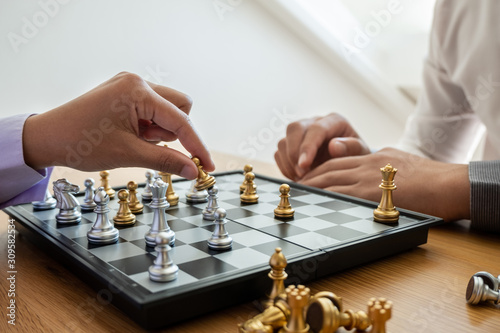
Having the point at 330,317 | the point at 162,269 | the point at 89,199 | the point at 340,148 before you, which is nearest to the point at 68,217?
the point at 89,199

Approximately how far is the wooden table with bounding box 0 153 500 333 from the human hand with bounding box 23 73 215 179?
0.71 feet

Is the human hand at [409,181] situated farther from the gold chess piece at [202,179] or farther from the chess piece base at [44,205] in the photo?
the chess piece base at [44,205]

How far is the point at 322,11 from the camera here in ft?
11.6

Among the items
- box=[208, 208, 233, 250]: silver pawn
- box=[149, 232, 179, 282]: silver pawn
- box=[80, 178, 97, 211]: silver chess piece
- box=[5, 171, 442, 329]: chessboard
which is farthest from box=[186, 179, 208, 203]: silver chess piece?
box=[149, 232, 179, 282]: silver pawn

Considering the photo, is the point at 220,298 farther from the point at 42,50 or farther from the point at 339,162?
the point at 42,50

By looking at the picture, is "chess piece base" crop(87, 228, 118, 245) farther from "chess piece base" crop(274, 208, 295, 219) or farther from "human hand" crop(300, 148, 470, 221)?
"human hand" crop(300, 148, 470, 221)

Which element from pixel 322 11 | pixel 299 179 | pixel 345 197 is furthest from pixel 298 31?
pixel 345 197

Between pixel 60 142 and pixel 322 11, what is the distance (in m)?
2.93

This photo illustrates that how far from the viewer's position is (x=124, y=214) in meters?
1.02

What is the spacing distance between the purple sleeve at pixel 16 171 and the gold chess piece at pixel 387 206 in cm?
76

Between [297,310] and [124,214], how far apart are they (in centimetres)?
54

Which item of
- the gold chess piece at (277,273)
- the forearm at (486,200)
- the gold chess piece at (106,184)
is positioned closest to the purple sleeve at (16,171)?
the gold chess piece at (106,184)

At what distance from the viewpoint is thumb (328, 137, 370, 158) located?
61.9 inches

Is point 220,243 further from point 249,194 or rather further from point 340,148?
point 340,148
